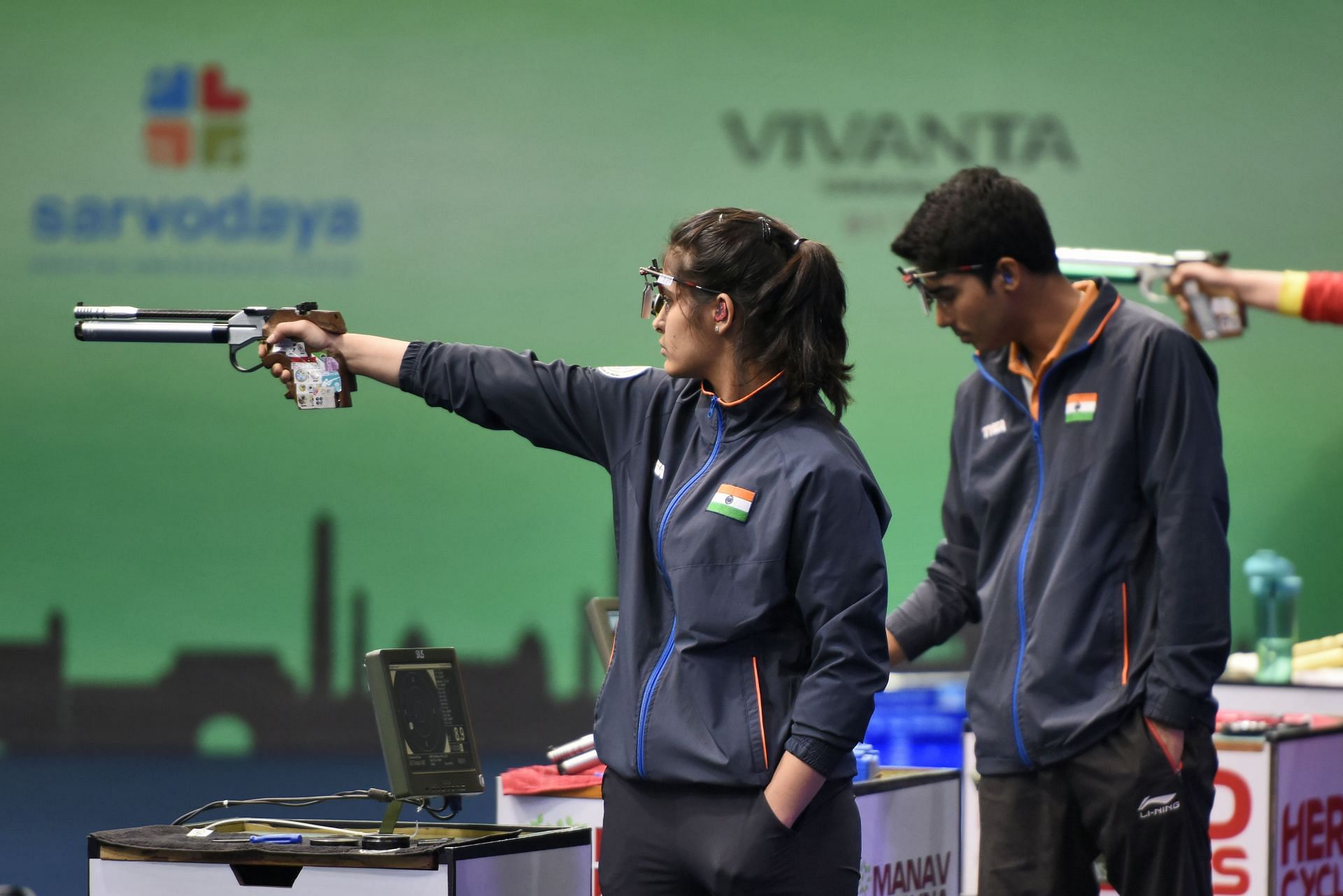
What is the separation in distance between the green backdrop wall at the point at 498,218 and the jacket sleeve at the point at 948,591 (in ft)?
9.16

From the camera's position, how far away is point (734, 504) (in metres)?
2.10

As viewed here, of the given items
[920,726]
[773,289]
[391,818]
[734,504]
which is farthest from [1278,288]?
[920,726]

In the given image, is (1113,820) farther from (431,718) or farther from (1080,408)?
(431,718)

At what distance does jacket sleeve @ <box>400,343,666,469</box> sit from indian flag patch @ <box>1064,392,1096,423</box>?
696 mm

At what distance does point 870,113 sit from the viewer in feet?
18.7

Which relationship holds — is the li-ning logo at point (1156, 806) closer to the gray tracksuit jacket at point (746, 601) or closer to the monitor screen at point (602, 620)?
the gray tracksuit jacket at point (746, 601)

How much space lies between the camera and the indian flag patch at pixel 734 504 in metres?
2.09

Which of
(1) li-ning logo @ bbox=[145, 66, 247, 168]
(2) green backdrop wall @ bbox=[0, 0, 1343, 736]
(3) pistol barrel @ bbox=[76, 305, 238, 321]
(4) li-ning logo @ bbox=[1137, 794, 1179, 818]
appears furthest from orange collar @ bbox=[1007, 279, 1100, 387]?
(1) li-ning logo @ bbox=[145, 66, 247, 168]

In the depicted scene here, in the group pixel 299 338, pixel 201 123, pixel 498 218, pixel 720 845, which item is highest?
pixel 201 123

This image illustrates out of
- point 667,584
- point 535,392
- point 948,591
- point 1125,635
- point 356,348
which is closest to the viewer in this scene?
point 667,584

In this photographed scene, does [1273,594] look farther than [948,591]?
Yes

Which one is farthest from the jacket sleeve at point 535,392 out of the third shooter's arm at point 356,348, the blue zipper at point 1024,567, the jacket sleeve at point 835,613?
the blue zipper at point 1024,567

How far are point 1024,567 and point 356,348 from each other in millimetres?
1052

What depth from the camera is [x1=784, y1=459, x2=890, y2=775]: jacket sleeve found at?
6.65 feet
